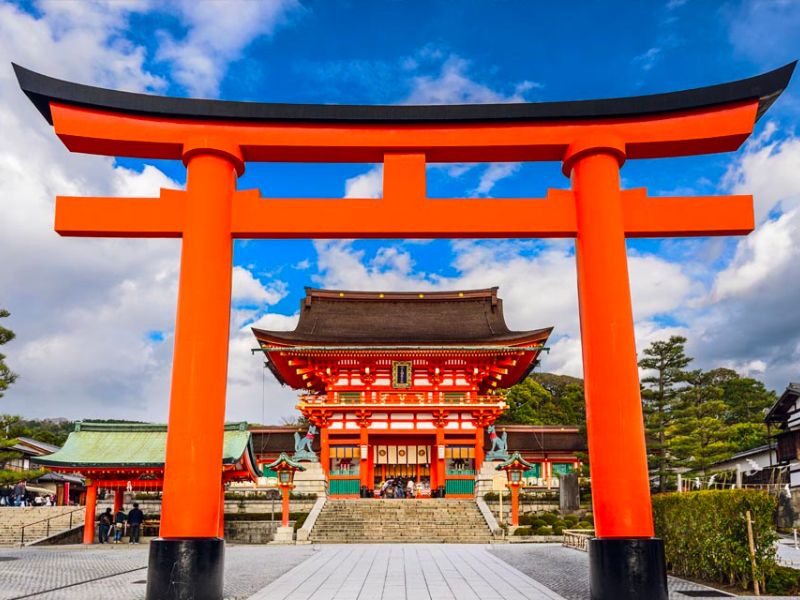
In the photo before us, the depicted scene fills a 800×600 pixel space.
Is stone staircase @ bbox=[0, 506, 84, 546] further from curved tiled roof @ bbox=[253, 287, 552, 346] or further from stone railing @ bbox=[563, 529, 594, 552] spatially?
stone railing @ bbox=[563, 529, 594, 552]

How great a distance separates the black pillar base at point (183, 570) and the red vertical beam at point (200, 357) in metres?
0.15

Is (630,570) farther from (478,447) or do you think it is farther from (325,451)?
(325,451)

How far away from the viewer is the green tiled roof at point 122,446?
72.0 ft

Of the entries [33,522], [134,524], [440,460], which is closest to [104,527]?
[134,524]

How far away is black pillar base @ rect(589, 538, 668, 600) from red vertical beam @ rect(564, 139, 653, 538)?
0.17m

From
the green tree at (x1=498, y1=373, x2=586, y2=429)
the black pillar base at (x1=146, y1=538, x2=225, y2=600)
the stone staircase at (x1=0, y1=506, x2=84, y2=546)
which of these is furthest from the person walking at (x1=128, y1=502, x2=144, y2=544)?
the green tree at (x1=498, y1=373, x2=586, y2=429)

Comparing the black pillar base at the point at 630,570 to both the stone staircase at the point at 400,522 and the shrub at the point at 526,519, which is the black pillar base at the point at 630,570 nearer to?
the stone staircase at the point at 400,522

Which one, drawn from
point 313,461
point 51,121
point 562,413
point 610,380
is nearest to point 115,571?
point 51,121

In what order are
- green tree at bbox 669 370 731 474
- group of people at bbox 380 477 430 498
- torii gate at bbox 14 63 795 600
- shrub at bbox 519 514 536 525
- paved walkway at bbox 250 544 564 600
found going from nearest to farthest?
torii gate at bbox 14 63 795 600, paved walkway at bbox 250 544 564 600, shrub at bbox 519 514 536 525, green tree at bbox 669 370 731 474, group of people at bbox 380 477 430 498

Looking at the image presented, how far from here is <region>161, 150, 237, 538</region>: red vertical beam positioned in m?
8.30

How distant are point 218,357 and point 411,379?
23244 millimetres

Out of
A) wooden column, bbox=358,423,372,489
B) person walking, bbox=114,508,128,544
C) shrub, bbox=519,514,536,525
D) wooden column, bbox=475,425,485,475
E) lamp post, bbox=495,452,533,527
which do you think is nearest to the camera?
person walking, bbox=114,508,128,544

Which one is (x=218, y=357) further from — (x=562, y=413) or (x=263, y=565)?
(x=562, y=413)

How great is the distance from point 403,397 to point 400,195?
2258 cm
